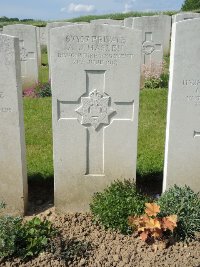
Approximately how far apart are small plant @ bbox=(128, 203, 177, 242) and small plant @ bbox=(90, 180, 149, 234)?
177mm

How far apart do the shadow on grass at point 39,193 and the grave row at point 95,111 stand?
0.23 m

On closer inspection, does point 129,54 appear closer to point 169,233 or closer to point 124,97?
point 124,97

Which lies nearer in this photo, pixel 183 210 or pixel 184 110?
pixel 183 210

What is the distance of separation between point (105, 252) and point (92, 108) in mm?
1484

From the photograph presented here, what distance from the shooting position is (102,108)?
158 inches

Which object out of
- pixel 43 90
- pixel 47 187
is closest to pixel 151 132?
pixel 47 187

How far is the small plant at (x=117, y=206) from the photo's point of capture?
152 inches

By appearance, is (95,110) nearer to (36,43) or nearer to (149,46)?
(36,43)

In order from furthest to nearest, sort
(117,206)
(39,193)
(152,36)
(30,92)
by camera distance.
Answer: (152,36)
(30,92)
(39,193)
(117,206)

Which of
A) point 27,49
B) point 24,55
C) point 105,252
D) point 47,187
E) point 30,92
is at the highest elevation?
point 27,49

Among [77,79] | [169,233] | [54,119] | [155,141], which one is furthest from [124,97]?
[155,141]

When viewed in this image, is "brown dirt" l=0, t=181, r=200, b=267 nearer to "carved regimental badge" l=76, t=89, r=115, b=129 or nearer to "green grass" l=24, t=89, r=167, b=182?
"carved regimental badge" l=76, t=89, r=115, b=129

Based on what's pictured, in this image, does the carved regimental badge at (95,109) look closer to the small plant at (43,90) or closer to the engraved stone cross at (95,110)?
the engraved stone cross at (95,110)

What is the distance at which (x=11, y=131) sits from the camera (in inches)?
157
